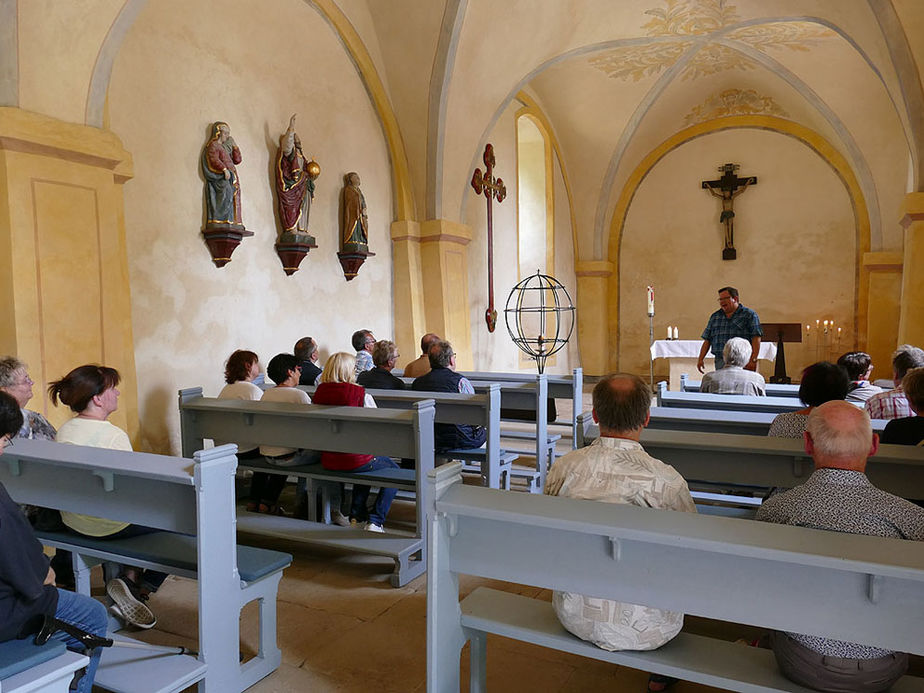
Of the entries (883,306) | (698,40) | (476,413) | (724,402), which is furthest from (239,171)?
(883,306)

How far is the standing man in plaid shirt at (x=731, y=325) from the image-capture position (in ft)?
21.2

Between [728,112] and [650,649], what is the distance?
12.2 metres

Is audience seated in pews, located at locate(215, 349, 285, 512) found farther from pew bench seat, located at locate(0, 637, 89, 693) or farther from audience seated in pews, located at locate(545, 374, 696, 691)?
audience seated in pews, located at locate(545, 374, 696, 691)

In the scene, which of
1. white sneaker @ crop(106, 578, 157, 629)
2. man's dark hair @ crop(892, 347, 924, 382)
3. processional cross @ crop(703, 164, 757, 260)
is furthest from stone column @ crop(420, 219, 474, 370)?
white sneaker @ crop(106, 578, 157, 629)

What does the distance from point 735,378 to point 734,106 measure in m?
8.99

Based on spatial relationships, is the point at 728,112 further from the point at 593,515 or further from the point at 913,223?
the point at 593,515

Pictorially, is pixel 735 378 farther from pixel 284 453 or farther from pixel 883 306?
pixel 883 306

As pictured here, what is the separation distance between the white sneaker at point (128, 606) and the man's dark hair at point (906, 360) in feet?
14.4

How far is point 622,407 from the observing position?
210cm

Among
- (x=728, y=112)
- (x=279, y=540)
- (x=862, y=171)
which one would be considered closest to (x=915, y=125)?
(x=862, y=171)

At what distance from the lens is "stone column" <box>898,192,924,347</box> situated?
6770mm

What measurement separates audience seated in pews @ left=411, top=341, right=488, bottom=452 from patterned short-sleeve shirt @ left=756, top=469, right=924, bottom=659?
9.74ft

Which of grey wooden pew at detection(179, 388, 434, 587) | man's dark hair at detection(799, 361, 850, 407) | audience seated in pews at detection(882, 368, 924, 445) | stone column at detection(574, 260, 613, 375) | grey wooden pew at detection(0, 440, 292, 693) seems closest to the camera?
grey wooden pew at detection(0, 440, 292, 693)

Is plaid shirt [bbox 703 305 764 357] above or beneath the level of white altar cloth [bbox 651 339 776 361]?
above
